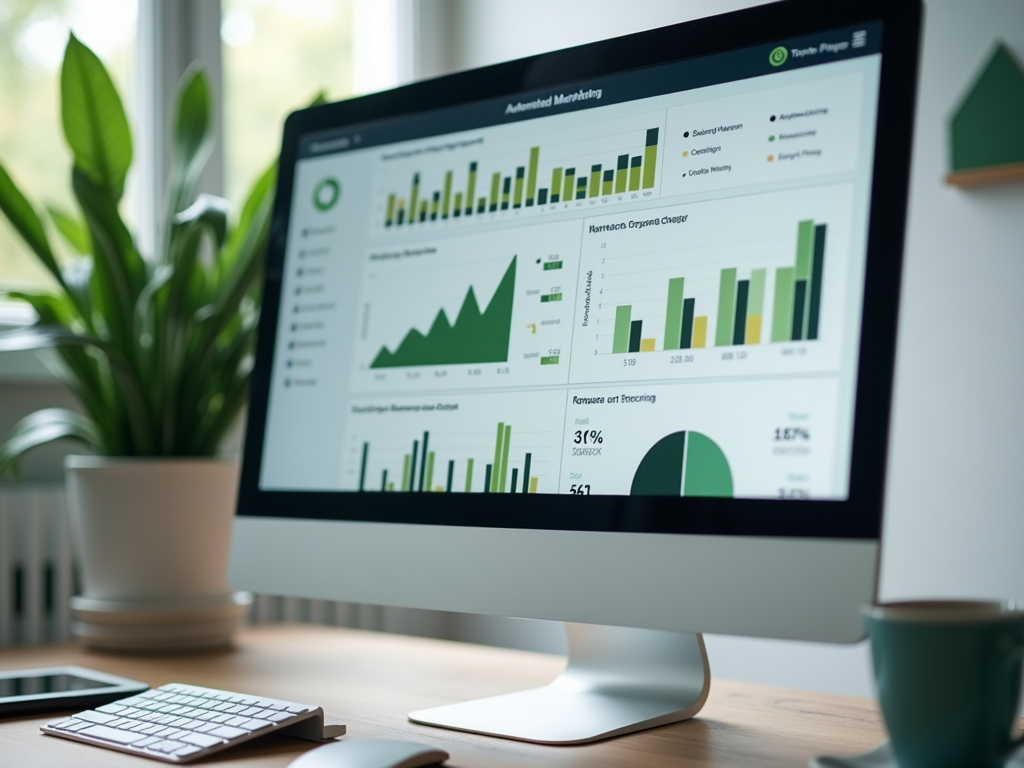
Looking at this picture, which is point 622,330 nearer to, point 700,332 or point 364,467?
point 700,332

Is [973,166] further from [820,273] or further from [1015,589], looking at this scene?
[820,273]

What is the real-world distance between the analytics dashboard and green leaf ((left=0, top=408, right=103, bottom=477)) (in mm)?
416

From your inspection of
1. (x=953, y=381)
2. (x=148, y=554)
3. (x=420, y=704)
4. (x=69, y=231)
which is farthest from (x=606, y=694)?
(x=953, y=381)

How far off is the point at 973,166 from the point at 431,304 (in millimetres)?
1117

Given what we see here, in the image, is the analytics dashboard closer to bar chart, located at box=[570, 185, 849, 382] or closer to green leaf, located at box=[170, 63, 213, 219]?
bar chart, located at box=[570, 185, 849, 382]

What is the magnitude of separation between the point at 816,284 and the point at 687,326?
91 mm

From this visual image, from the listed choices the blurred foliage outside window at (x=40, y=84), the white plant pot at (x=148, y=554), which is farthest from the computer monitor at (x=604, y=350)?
the blurred foliage outside window at (x=40, y=84)

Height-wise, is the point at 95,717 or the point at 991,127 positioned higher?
the point at 991,127

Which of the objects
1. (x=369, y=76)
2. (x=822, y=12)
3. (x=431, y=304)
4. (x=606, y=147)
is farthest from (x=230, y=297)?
(x=369, y=76)

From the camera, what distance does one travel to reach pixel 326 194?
93 centimetres

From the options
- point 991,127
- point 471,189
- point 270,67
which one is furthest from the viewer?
point 270,67

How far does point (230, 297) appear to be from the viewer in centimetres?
121

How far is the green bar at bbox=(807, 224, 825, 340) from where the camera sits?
642mm

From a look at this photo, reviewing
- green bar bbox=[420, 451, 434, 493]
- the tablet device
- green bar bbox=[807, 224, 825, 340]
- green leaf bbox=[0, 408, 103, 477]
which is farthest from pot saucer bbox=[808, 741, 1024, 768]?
green leaf bbox=[0, 408, 103, 477]
